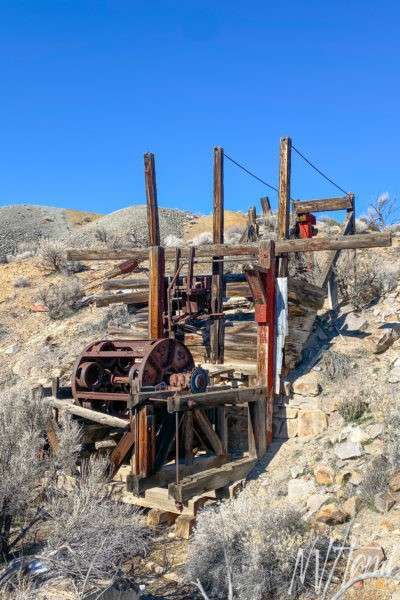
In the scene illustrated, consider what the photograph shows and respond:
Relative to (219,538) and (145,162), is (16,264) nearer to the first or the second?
(145,162)

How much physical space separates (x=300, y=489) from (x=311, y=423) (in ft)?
4.62

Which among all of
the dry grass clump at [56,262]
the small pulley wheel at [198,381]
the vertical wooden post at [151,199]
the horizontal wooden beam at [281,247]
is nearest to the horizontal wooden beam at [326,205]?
the horizontal wooden beam at [281,247]

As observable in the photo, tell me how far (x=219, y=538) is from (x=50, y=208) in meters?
48.0

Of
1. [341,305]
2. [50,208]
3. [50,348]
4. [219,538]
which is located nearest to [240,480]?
[219,538]

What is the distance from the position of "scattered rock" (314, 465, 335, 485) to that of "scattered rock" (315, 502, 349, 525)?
2.35 ft

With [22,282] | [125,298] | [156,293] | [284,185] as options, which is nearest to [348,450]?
[156,293]

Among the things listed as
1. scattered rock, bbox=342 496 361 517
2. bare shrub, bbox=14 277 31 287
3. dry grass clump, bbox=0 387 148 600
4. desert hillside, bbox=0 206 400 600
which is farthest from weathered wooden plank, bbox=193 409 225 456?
bare shrub, bbox=14 277 31 287

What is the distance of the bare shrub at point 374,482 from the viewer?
7.06m

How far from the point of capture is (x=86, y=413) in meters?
9.12

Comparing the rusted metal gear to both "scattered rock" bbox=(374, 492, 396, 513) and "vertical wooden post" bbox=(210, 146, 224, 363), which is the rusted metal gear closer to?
"vertical wooden post" bbox=(210, 146, 224, 363)

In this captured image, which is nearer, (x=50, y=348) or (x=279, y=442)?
(x=279, y=442)

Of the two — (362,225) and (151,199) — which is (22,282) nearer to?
(151,199)

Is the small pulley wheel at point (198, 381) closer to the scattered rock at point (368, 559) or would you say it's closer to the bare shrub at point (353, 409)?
the bare shrub at point (353, 409)

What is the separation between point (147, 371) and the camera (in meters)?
8.91
